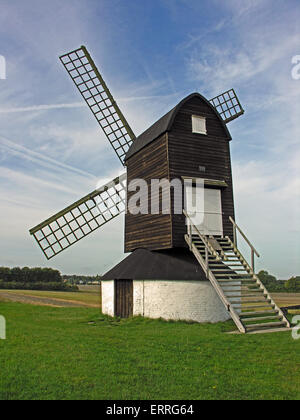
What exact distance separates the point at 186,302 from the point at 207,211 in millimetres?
4548

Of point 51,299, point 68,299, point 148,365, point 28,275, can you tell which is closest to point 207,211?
point 148,365

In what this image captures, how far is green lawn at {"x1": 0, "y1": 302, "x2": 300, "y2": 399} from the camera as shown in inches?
234

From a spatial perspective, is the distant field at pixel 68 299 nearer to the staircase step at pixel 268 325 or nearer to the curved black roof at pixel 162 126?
the staircase step at pixel 268 325

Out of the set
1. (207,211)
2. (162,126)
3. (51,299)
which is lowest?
(51,299)

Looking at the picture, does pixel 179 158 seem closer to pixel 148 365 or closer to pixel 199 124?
pixel 199 124

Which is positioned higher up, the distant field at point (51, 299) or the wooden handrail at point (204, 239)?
the wooden handrail at point (204, 239)

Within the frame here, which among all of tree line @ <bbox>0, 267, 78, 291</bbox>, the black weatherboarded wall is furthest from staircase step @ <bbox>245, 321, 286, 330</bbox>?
tree line @ <bbox>0, 267, 78, 291</bbox>

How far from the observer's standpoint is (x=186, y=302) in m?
14.5

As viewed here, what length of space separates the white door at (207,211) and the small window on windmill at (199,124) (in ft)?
10.1

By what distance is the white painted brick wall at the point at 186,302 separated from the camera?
14.4 metres

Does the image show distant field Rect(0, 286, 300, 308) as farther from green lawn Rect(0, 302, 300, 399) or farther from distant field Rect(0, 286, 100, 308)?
green lawn Rect(0, 302, 300, 399)

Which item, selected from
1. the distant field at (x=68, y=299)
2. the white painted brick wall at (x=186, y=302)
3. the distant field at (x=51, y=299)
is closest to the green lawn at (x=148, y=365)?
the white painted brick wall at (x=186, y=302)

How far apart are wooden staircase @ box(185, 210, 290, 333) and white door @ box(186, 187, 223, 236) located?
51 cm
